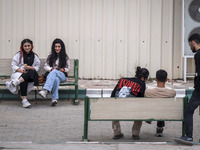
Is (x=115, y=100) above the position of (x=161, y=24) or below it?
below

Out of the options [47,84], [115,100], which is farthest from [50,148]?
[47,84]

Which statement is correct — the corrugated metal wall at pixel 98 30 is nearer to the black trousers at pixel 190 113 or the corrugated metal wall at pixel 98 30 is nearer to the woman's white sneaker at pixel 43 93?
the woman's white sneaker at pixel 43 93

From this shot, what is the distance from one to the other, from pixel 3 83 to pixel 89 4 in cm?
281

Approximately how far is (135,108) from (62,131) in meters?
1.43

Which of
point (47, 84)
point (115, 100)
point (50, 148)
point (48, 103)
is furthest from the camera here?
point (48, 103)

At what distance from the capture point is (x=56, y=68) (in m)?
8.53

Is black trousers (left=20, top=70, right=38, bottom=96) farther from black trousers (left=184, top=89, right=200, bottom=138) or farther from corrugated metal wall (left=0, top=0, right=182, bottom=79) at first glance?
black trousers (left=184, top=89, right=200, bottom=138)

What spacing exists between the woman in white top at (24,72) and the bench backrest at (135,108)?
2.94 metres

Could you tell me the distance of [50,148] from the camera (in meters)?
5.03

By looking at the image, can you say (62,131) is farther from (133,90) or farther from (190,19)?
(190,19)

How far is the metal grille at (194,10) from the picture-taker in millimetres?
9805

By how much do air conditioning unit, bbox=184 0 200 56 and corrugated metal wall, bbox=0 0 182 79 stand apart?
33 cm

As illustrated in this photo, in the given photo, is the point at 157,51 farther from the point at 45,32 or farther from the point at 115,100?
the point at 115,100

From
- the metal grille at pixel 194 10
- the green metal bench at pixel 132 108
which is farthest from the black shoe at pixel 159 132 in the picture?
the metal grille at pixel 194 10
